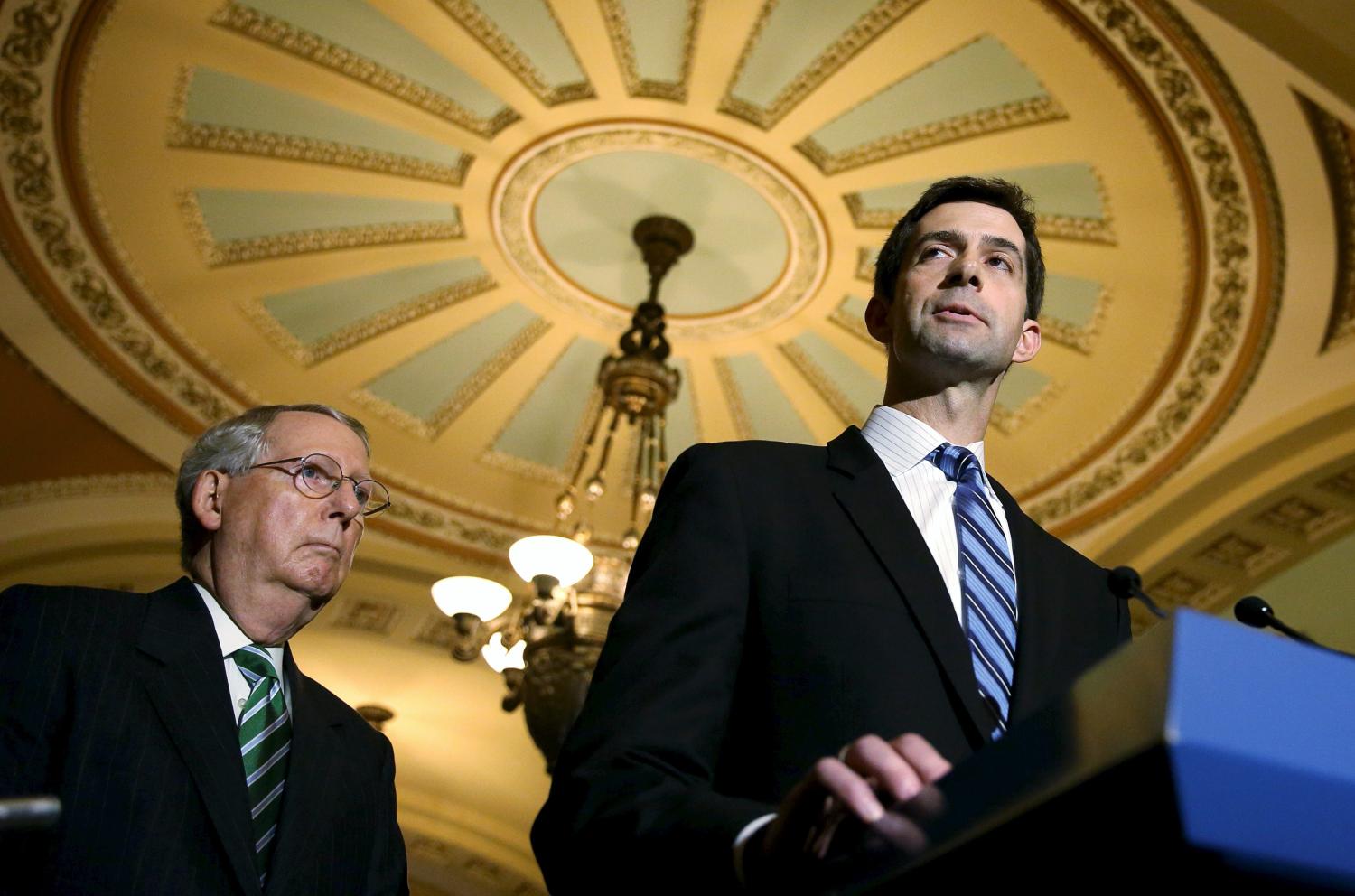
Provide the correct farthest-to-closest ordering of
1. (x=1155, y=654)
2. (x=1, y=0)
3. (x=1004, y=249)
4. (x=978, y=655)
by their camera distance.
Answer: (x=1, y=0) → (x=1004, y=249) → (x=978, y=655) → (x=1155, y=654)

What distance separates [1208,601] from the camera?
6.36 metres

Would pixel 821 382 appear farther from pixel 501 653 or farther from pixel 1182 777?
pixel 1182 777

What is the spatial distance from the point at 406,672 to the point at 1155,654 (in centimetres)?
839

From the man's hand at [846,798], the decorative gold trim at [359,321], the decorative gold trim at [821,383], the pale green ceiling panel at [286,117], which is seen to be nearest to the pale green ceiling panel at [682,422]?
the decorative gold trim at [821,383]

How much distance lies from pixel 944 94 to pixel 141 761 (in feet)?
13.4

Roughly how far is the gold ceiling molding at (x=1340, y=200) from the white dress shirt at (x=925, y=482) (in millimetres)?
3624

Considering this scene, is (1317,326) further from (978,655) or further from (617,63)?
(978,655)

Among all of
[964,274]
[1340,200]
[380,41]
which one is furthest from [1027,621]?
[380,41]

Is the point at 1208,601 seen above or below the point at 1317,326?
below

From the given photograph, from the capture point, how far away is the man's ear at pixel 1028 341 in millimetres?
1571

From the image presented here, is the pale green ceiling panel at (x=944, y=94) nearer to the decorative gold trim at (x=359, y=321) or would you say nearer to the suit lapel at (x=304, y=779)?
the decorative gold trim at (x=359, y=321)

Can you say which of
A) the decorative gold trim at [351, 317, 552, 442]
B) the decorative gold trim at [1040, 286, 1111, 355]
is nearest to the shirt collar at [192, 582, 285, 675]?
the decorative gold trim at [1040, 286, 1111, 355]

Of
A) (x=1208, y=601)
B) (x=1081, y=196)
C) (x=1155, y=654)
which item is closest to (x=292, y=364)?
(x=1081, y=196)

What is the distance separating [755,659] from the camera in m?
1.09
